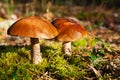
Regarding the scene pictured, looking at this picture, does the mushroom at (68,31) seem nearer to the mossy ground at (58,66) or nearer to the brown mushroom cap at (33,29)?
the brown mushroom cap at (33,29)

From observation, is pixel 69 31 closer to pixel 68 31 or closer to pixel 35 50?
pixel 68 31

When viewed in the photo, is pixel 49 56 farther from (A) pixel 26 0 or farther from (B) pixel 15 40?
(A) pixel 26 0

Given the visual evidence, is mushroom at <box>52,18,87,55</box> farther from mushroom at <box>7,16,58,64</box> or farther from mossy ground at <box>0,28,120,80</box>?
mossy ground at <box>0,28,120,80</box>

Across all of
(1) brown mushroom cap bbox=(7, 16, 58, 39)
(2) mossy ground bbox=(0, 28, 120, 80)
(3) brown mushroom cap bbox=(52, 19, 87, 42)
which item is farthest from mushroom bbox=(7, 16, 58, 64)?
(2) mossy ground bbox=(0, 28, 120, 80)

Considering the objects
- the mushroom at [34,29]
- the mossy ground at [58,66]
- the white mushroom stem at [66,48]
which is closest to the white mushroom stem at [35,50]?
the mossy ground at [58,66]

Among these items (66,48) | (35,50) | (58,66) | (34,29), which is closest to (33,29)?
(34,29)
